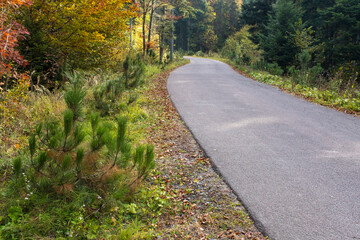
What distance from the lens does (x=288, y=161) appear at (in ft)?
15.0

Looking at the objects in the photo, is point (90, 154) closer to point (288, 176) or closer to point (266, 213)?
point (266, 213)

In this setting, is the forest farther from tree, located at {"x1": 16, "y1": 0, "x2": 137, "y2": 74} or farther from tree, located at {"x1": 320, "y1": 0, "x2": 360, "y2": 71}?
tree, located at {"x1": 320, "y1": 0, "x2": 360, "y2": 71}

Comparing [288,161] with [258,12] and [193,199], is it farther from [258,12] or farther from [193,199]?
[258,12]

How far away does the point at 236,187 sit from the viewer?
3750mm

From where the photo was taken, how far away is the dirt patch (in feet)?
9.41

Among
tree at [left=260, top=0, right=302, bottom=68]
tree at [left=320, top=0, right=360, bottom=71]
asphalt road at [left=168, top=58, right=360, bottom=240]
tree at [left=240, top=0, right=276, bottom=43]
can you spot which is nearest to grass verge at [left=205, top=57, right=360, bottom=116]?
asphalt road at [left=168, top=58, right=360, bottom=240]

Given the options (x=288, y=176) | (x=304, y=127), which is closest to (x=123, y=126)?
(x=288, y=176)

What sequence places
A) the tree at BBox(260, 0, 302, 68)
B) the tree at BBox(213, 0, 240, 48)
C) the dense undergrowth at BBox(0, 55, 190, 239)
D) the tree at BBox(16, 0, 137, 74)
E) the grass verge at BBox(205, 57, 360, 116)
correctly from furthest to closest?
the tree at BBox(213, 0, 240, 48) < the tree at BBox(260, 0, 302, 68) < the grass verge at BBox(205, 57, 360, 116) < the tree at BBox(16, 0, 137, 74) < the dense undergrowth at BBox(0, 55, 190, 239)

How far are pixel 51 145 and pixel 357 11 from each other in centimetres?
2399

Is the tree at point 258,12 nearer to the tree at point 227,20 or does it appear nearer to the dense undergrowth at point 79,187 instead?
the dense undergrowth at point 79,187

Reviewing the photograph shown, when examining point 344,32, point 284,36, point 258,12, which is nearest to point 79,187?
point 284,36

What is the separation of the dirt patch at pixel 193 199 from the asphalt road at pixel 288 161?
173 mm

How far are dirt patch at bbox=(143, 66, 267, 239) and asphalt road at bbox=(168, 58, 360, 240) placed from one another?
17cm

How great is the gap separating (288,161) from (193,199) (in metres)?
1.94
